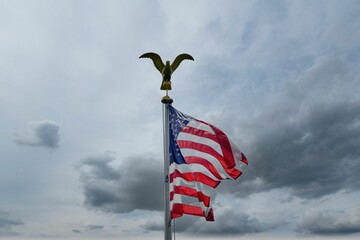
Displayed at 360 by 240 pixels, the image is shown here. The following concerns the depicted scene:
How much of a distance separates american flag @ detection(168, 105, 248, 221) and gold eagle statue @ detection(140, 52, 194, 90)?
4.20ft

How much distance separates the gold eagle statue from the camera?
20.2 metres

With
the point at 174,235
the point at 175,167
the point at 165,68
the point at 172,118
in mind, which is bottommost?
the point at 174,235

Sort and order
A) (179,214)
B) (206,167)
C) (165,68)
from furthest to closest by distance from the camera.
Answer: (165,68) < (206,167) < (179,214)

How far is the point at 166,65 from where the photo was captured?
20.2 m

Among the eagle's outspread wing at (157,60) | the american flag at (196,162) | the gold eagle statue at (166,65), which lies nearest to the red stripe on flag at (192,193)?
the american flag at (196,162)

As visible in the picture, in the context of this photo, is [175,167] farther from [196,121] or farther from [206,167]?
[196,121]

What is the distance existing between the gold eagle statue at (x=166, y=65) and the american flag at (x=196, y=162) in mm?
1279

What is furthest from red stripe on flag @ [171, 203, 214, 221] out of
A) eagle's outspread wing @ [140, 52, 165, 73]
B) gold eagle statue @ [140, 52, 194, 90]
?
eagle's outspread wing @ [140, 52, 165, 73]

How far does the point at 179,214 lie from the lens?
17.4 m

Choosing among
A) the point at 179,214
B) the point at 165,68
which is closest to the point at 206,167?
the point at 179,214

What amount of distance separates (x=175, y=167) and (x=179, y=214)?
7.02 ft

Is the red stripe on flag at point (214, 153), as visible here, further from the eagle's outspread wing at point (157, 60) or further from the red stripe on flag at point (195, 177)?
the eagle's outspread wing at point (157, 60)

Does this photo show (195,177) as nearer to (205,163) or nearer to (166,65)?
(205,163)

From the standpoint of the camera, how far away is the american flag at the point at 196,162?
1788 centimetres
